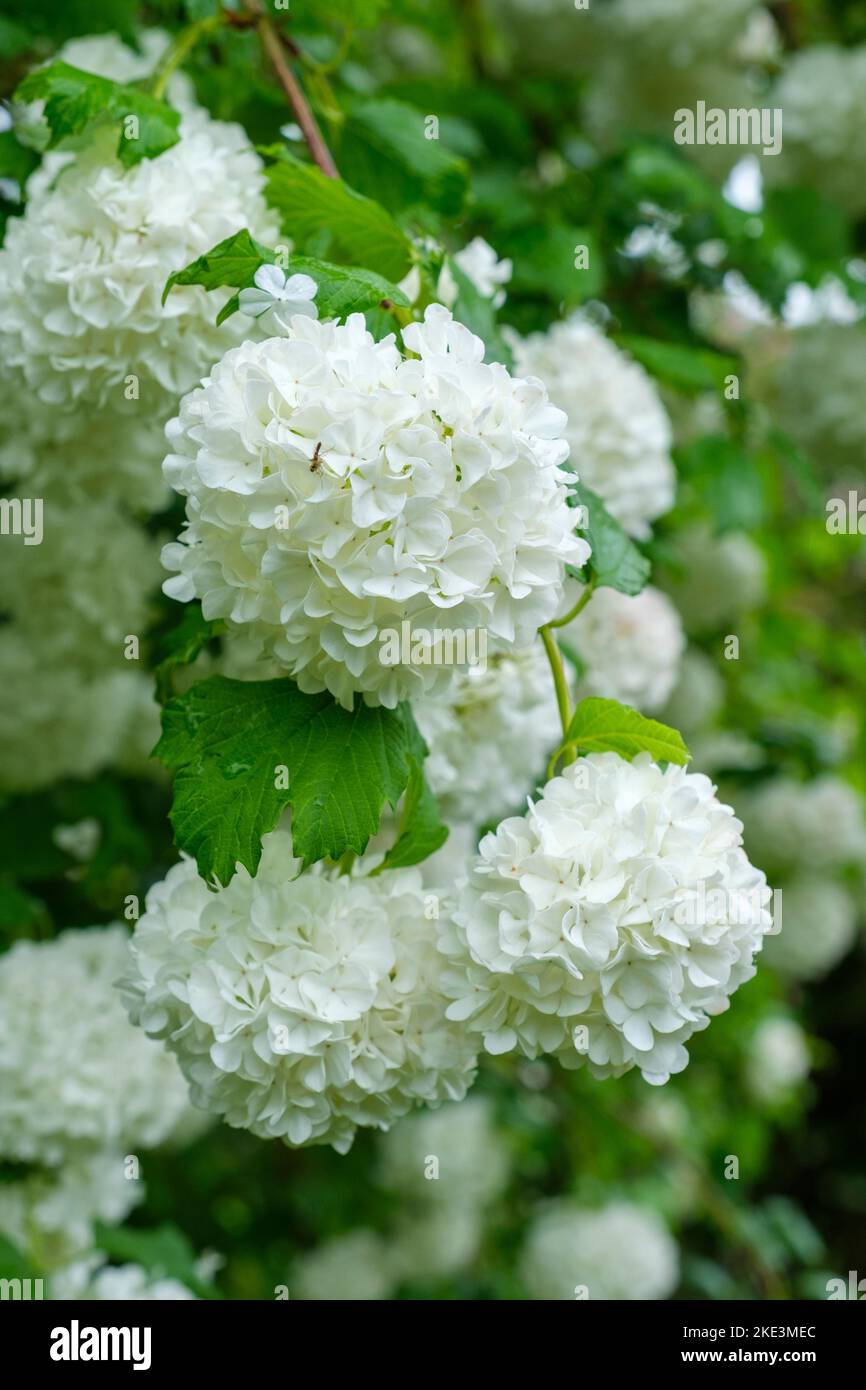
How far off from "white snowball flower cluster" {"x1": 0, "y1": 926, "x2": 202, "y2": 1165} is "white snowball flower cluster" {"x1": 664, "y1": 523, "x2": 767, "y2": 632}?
1.81 meters

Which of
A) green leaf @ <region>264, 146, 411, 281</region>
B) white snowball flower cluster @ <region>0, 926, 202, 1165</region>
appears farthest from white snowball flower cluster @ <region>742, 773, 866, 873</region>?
green leaf @ <region>264, 146, 411, 281</region>

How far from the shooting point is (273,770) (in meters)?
1.12

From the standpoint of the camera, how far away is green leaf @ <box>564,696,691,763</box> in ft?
3.89

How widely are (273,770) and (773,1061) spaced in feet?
11.6

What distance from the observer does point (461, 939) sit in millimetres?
1134

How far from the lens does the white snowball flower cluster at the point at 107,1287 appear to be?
6.13ft

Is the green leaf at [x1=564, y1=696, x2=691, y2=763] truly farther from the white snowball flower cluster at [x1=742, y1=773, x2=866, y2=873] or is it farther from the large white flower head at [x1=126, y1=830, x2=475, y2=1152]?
the white snowball flower cluster at [x1=742, y1=773, x2=866, y2=873]

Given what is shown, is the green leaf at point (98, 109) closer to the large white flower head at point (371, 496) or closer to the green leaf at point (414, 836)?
the large white flower head at point (371, 496)

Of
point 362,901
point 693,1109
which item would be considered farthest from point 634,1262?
point 362,901

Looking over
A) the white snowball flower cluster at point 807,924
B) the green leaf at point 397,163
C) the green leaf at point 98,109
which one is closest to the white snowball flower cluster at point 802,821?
the white snowball flower cluster at point 807,924

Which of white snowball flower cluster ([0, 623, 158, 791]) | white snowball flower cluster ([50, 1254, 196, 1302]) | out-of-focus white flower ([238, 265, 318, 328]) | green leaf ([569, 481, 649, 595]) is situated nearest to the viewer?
out-of-focus white flower ([238, 265, 318, 328])

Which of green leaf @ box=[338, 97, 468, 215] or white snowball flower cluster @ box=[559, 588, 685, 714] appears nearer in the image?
green leaf @ box=[338, 97, 468, 215]

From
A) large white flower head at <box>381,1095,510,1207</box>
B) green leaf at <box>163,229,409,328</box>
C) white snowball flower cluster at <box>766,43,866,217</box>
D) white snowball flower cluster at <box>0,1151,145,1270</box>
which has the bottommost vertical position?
large white flower head at <box>381,1095,510,1207</box>

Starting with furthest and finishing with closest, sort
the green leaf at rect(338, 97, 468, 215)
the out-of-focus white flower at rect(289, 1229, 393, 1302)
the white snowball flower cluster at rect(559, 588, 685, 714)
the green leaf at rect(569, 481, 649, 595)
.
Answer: the out-of-focus white flower at rect(289, 1229, 393, 1302) → the white snowball flower cluster at rect(559, 588, 685, 714) → the green leaf at rect(338, 97, 468, 215) → the green leaf at rect(569, 481, 649, 595)
